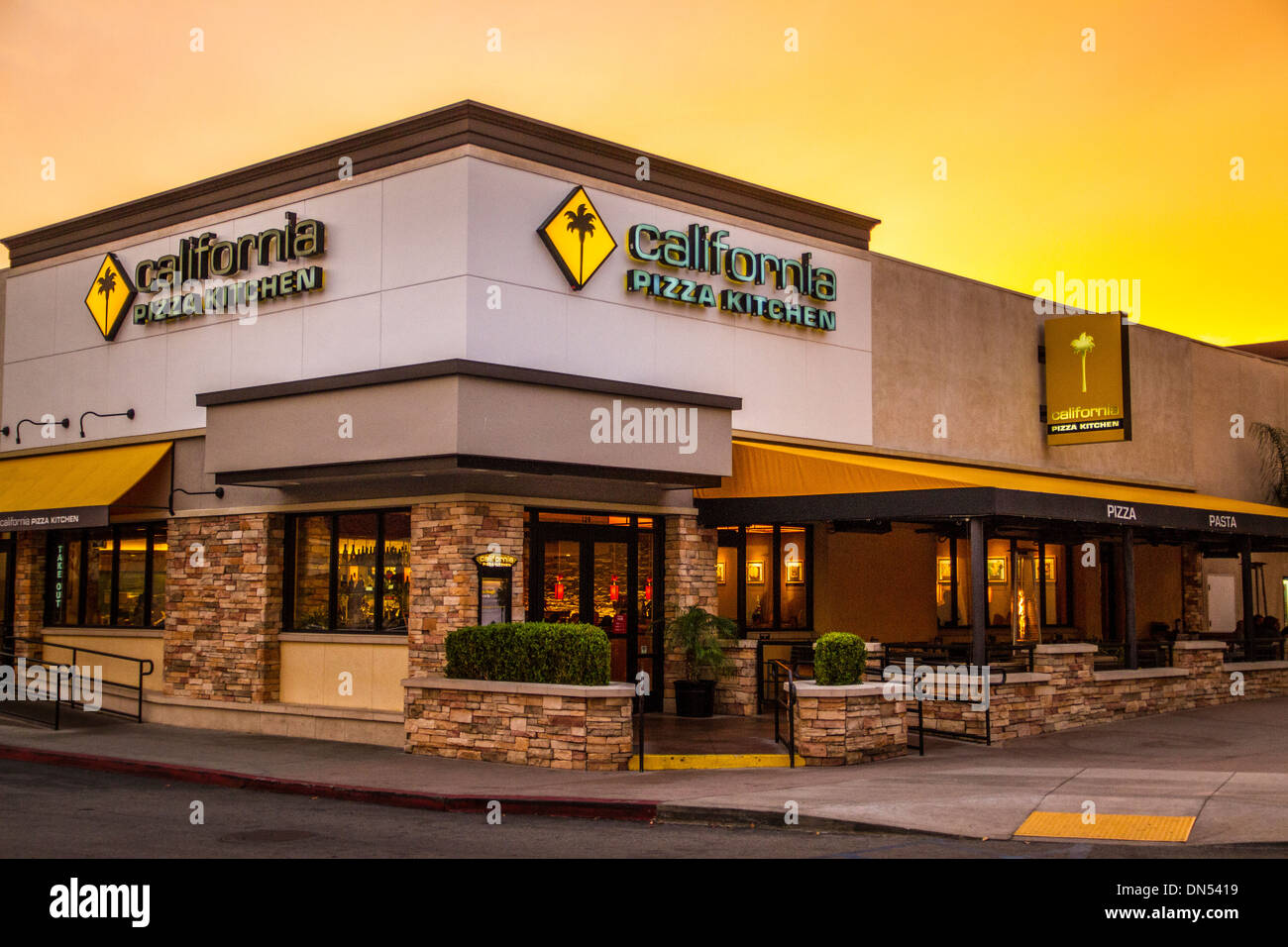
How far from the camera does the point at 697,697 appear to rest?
61.3ft

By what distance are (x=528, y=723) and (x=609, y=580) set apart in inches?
173

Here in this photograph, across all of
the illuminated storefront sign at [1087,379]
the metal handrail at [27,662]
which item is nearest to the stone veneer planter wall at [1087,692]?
Answer: the illuminated storefront sign at [1087,379]

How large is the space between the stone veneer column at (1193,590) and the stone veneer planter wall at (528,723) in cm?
1930

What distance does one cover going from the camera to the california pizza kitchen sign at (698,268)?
17953 mm

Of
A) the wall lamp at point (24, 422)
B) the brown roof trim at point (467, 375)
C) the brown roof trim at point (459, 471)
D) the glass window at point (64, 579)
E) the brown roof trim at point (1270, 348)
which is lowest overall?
the glass window at point (64, 579)

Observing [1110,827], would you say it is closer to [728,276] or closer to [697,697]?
[697,697]

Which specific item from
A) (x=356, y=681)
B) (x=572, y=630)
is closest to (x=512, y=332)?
(x=572, y=630)

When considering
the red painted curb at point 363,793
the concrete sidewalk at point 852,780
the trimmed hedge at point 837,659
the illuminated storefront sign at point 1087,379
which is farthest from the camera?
the illuminated storefront sign at point 1087,379

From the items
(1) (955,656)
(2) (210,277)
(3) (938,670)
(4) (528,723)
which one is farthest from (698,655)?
(2) (210,277)

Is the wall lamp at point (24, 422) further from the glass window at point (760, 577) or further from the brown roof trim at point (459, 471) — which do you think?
the glass window at point (760, 577)

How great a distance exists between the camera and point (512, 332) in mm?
17141

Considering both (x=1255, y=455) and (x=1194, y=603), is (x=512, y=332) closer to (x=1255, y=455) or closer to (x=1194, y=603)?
(x=1194, y=603)

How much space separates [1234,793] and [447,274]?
36.4 ft
